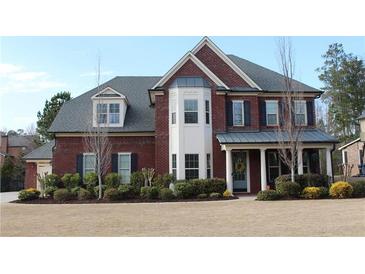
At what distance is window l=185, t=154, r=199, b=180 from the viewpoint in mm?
21906

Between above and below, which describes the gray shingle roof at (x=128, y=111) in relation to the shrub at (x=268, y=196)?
above

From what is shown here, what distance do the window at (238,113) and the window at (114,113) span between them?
766 centimetres

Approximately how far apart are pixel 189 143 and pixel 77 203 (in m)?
7.23

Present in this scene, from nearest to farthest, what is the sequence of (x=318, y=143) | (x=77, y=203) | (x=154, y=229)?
(x=154, y=229) < (x=77, y=203) < (x=318, y=143)

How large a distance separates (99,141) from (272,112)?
1119 cm

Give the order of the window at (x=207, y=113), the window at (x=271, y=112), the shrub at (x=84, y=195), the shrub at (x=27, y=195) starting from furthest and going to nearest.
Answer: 1. the window at (x=271, y=112)
2. the window at (x=207, y=113)
3. the shrub at (x=27, y=195)
4. the shrub at (x=84, y=195)

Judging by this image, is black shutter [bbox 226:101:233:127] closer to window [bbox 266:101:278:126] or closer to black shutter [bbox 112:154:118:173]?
window [bbox 266:101:278:126]

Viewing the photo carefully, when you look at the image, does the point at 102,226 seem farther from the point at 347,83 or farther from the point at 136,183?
the point at 347,83

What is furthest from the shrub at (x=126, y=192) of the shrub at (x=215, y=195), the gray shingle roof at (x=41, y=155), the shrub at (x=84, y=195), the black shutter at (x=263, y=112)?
the gray shingle roof at (x=41, y=155)

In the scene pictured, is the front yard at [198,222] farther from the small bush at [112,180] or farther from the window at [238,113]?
the window at [238,113]

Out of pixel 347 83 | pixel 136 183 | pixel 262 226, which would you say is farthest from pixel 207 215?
pixel 347 83

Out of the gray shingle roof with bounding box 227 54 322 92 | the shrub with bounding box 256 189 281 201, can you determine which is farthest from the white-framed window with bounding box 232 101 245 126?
the shrub with bounding box 256 189 281 201

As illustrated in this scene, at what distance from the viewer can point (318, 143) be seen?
→ 21.8 metres

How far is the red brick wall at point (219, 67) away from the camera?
23.8 m
